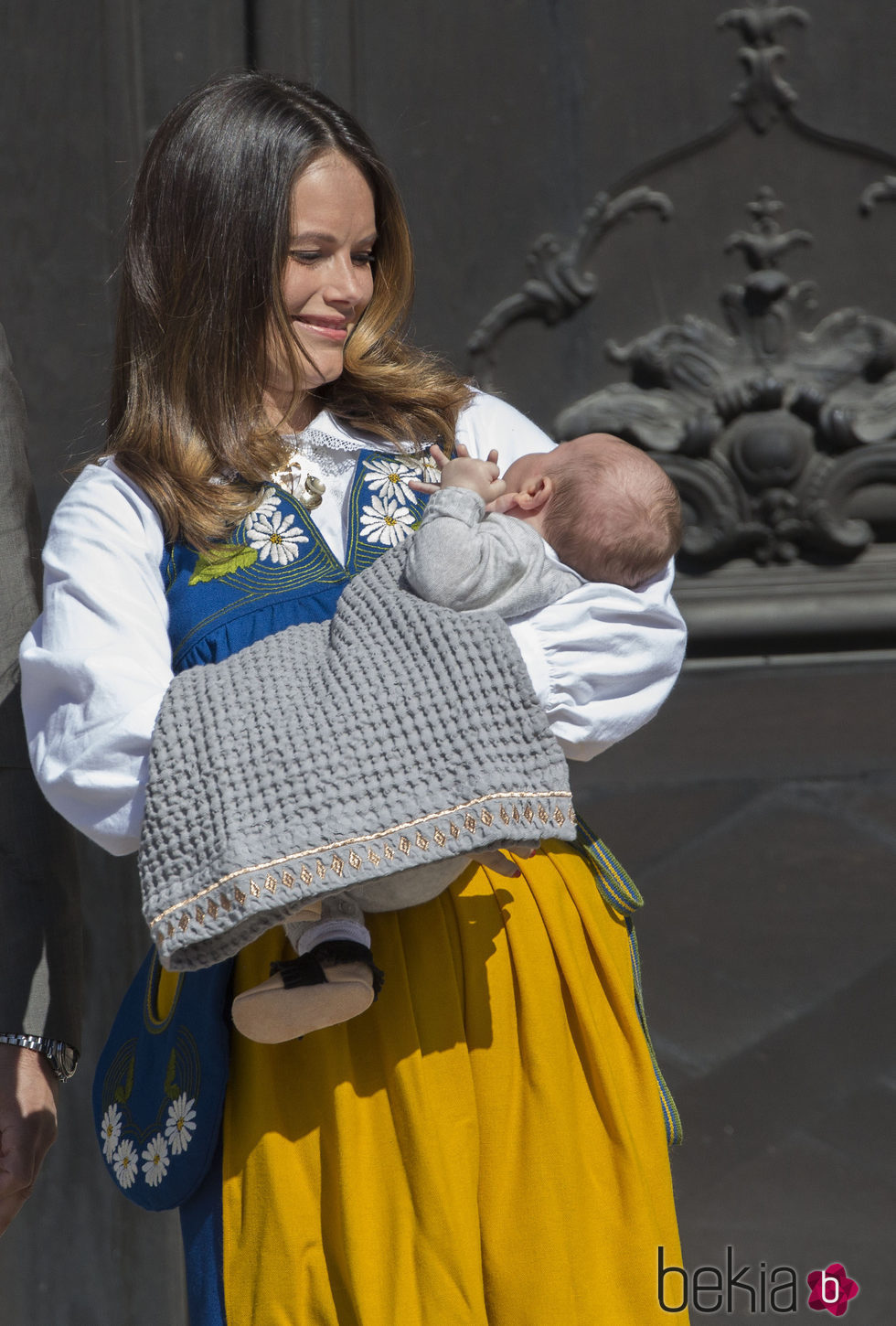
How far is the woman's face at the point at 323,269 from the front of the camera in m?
1.86

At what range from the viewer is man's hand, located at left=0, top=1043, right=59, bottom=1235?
1.84m

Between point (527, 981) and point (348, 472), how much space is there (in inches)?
25.8

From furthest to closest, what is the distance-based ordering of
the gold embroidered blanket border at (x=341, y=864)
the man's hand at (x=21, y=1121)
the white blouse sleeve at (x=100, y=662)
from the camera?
the man's hand at (x=21, y=1121) → the white blouse sleeve at (x=100, y=662) → the gold embroidered blanket border at (x=341, y=864)

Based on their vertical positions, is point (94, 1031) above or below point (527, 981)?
below

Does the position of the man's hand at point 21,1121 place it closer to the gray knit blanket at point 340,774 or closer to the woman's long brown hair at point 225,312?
the gray knit blanket at point 340,774

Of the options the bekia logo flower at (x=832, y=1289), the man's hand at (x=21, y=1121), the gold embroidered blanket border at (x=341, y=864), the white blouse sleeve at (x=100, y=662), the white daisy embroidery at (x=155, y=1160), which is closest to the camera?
the gold embroidered blanket border at (x=341, y=864)

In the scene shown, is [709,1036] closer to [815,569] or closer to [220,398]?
[815,569]

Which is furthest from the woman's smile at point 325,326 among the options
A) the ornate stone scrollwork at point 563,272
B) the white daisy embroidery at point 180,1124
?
the ornate stone scrollwork at point 563,272

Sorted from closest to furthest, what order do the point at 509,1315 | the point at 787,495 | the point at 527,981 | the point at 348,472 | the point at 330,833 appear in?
the point at 330,833
the point at 509,1315
the point at 527,981
the point at 348,472
the point at 787,495

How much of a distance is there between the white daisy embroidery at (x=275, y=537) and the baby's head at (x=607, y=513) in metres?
0.26

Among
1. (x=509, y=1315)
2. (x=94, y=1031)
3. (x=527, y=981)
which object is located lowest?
(x=94, y=1031)

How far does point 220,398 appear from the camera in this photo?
73.1 inches

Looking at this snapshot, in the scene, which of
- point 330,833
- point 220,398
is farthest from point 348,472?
point 330,833

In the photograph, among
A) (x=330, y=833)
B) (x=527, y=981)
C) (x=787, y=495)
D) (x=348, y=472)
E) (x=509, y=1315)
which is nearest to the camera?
(x=330, y=833)
